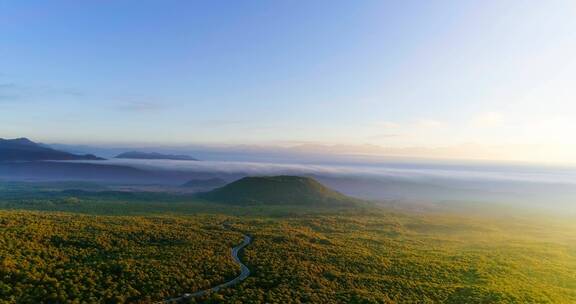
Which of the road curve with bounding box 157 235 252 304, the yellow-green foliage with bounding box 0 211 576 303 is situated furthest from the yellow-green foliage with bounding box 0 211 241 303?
the road curve with bounding box 157 235 252 304

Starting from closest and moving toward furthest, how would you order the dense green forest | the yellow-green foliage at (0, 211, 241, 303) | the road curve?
the yellow-green foliage at (0, 211, 241, 303) < the road curve < the dense green forest

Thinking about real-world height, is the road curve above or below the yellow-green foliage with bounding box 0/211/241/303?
below

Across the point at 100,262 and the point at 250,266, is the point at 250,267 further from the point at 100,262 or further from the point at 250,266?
the point at 100,262

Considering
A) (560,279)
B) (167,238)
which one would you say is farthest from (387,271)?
(167,238)

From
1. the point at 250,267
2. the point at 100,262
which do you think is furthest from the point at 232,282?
the point at 100,262

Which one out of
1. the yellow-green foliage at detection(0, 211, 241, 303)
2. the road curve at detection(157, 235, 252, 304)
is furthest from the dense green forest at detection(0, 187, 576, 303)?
the road curve at detection(157, 235, 252, 304)

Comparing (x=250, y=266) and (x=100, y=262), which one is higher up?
(x=100, y=262)

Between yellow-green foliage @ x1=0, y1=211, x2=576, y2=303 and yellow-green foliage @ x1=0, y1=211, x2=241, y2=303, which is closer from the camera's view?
yellow-green foliage @ x1=0, y1=211, x2=241, y2=303

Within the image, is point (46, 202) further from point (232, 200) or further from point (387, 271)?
point (387, 271)

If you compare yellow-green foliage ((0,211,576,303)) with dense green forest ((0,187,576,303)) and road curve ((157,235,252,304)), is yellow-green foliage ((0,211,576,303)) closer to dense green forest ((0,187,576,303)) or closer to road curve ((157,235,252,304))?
dense green forest ((0,187,576,303))

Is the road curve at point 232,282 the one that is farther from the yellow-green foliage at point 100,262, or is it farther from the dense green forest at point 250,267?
the yellow-green foliage at point 100,262

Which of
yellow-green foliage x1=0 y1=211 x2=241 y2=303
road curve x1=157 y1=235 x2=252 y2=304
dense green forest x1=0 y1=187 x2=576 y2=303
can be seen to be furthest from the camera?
dense green forest x1=0 y1=187 x2=576 y2=303
